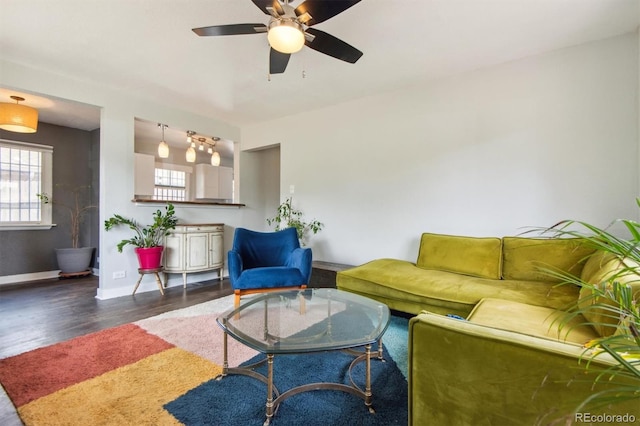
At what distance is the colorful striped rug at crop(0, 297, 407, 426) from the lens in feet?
4.63

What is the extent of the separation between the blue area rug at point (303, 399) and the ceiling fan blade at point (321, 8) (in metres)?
2.12

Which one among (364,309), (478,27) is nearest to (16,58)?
(364,309)

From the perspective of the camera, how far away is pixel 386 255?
3.45m

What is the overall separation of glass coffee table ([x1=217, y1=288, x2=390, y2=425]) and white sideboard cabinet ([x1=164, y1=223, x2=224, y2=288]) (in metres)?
2.16

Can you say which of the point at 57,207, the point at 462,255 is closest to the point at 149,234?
the point at 57,207

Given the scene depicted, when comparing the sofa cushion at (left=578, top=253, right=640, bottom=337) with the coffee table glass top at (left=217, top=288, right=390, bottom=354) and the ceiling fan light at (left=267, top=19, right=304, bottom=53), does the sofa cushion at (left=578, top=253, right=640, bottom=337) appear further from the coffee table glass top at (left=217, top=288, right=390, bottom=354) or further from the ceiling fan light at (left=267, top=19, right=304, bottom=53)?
the ceiling fan light at (left=267, top=19, right=304, bottom=53)

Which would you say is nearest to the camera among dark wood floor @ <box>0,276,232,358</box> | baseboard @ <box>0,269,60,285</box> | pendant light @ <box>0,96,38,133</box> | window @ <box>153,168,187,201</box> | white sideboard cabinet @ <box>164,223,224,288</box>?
dark wood floor @ <box>0,276,232,358</box>

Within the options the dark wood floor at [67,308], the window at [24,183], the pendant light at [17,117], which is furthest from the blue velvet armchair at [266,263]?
the window at [24,183]

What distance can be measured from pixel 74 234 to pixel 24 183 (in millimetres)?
977

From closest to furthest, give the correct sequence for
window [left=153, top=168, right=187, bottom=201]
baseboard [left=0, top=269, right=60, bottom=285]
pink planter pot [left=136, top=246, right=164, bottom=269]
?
pink planter pot [left=136, top=246, right=164, bottom=269] < baseboard [left=0, top=269, right=60, bottom=285] < window [left=153, top=168, right=187, bottom=201]

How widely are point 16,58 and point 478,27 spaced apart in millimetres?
4234

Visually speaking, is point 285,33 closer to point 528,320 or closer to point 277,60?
point 277,60

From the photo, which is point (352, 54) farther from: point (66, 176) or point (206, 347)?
point (66, 176)

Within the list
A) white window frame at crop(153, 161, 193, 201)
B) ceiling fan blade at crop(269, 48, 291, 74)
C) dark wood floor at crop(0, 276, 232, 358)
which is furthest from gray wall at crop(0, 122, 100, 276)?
ceiling fan blade at crop(269, 48, 291, 74)
